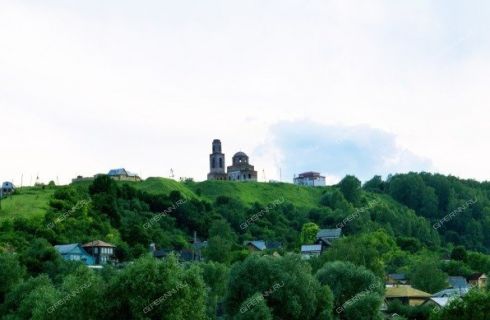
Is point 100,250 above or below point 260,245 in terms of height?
above

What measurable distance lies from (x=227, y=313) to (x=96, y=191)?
8402 cm

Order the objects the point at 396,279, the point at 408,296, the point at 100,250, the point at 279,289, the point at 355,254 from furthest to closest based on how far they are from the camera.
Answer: the point at 396,279 → the point at 100,250 → the point at 355,254 → the point at 408,296 → the point at 279,289

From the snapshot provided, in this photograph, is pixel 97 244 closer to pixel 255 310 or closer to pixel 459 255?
pixel 255 310

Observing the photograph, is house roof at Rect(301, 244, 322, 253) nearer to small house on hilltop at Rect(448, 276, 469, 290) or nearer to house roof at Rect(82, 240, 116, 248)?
small house on hilltop at Rect(448, 276, 469, 290)

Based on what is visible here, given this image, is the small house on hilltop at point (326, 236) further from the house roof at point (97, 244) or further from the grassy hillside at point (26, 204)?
the grassy hillside at point (26, 204)

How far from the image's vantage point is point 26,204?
134 metres

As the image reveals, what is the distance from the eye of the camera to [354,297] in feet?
256

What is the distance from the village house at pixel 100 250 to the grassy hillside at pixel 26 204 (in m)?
15.8

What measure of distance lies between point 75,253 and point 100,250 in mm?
4810

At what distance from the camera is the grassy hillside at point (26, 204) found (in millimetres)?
126250

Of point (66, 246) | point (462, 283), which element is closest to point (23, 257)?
point (66, 246)

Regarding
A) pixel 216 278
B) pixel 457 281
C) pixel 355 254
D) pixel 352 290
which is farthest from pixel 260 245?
pixel 352 290

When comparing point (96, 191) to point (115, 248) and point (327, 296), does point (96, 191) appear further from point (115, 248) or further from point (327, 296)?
point (327, 296)

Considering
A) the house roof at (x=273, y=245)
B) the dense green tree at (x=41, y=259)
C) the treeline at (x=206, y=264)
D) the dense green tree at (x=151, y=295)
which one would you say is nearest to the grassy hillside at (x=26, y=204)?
the treeline at (x=206, y=264)
